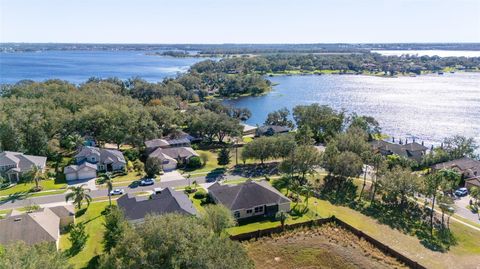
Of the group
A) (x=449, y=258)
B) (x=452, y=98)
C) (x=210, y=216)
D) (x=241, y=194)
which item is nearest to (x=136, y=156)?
(x=241, y=194)

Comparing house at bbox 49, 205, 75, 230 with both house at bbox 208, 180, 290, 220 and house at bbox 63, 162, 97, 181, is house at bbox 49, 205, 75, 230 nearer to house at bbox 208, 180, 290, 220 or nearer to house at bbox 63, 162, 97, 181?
house at bbox 63, 162, 97, 181

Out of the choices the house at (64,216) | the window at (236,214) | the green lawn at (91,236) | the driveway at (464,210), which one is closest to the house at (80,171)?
the green lawn at (91,236)

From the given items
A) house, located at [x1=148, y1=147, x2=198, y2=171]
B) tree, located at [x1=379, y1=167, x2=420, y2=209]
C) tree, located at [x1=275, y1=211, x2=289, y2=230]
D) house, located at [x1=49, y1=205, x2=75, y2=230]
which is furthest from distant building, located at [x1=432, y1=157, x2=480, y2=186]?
house, located at [x1=49, y1=205, x2=75, y2=230]

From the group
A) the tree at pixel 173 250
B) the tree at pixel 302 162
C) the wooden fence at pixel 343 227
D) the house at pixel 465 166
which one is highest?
the tree at pixel 173 250

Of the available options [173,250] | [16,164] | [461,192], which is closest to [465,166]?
[461,192]

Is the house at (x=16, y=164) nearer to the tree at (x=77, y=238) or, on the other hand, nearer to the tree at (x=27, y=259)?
the tree at (x=77, y=238)
